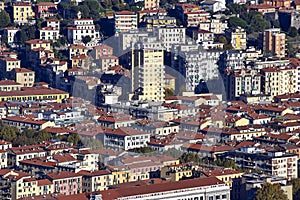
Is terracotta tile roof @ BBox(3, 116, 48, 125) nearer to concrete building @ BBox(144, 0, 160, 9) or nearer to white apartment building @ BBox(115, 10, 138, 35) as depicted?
white apartment building @ BBox(115, 10, 138, 35)

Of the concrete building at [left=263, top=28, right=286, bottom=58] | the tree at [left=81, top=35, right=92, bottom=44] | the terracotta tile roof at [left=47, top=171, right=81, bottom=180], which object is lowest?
the terracotta tile roof at [left=47, top=171, right=81, bottom=180]

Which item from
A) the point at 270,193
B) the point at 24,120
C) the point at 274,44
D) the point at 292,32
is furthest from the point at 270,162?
the point at 292,32

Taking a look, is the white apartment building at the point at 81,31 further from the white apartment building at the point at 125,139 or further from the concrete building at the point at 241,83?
the white apartment building at the point at 125,139

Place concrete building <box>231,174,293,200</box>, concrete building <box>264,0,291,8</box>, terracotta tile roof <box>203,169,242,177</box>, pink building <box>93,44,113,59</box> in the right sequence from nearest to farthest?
concrete building <box>231,174,293,200</box>
terracotta tile roof <box>203,169,242,177</box>
pink building <box>93,44,113,59</box>
concrete building <box>264,0,291,8</box>

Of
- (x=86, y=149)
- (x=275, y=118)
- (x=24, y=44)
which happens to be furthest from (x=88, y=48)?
(x=86, y=149)

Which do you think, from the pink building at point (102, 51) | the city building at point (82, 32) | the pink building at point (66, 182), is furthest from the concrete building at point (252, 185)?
the city building at point (82, 32)

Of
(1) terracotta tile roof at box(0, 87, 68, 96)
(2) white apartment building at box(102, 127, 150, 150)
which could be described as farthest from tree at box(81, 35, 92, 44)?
(2) white apartment building at box(102, 127, 150, 150)
